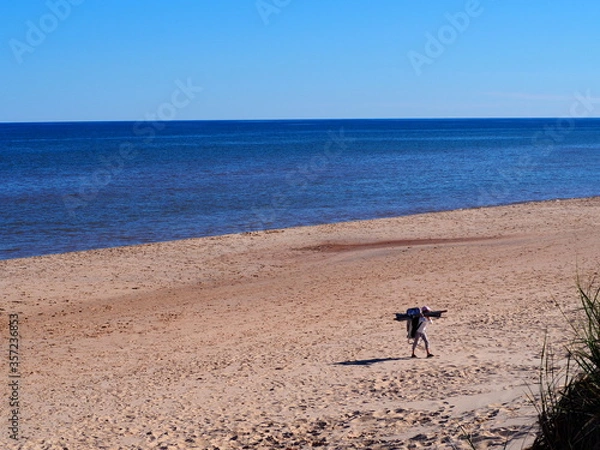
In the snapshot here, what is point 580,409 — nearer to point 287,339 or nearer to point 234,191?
point 287,339

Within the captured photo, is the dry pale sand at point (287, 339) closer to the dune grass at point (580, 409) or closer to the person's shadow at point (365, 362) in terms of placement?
the person's shadow at point (365, 362)

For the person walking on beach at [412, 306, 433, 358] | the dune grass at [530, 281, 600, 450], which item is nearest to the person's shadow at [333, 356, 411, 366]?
the person walking on beach at [412, 306, 433, 358]

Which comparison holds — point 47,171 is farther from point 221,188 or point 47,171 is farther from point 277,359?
point 277,359

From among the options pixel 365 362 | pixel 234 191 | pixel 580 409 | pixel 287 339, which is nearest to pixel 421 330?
pixel 365 362

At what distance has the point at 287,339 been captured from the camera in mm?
13961

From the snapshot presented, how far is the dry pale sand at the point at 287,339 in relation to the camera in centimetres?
912

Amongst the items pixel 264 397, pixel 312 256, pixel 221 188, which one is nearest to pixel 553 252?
pixel 312 256

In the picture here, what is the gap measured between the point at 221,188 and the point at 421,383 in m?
37.9

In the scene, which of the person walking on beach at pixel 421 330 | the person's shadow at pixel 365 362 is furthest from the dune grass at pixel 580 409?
the person's shadow at pixel 365 362

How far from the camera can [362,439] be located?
8.30 m

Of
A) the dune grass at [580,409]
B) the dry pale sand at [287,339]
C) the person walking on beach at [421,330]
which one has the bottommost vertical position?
the dry pale sand at [287,339]

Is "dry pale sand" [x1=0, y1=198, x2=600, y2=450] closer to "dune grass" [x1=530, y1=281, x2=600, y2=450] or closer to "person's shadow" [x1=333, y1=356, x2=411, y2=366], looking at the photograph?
"person's shadow" [x1=333, y1=356, x2=411, y2=366]

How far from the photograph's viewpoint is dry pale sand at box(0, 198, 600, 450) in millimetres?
9117

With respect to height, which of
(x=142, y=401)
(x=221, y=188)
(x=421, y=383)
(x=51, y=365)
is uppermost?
(x=421, y=383)
